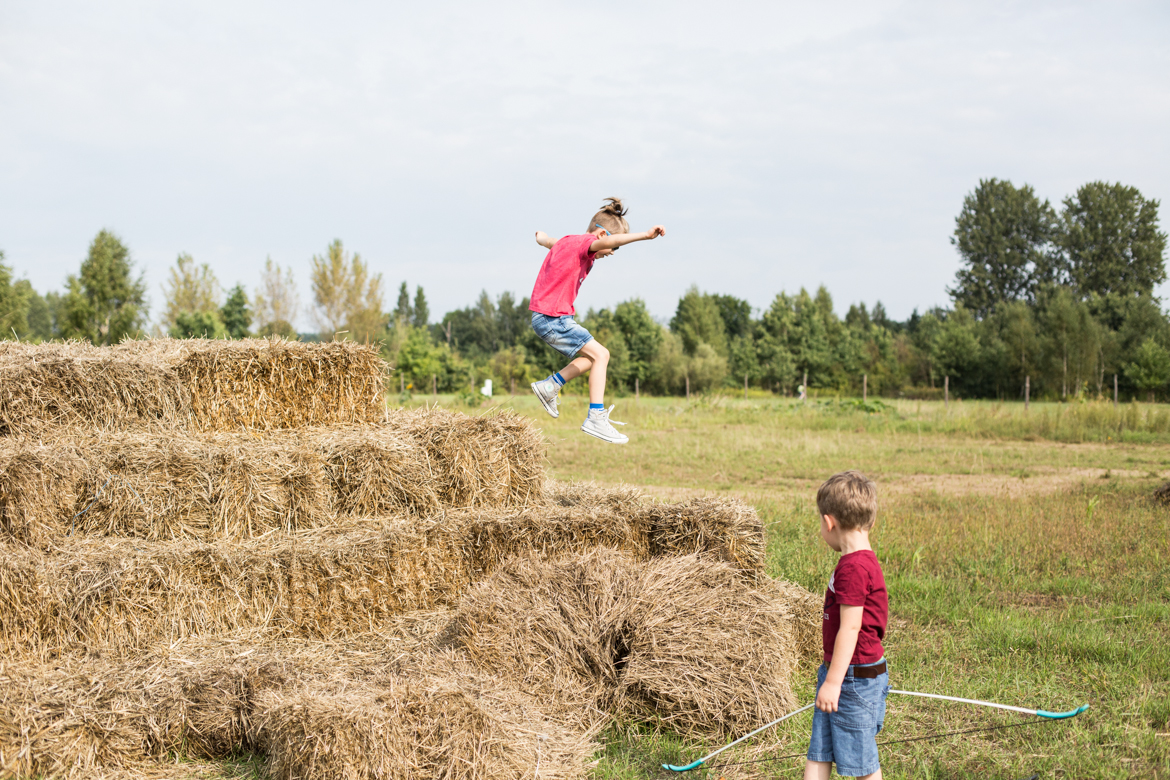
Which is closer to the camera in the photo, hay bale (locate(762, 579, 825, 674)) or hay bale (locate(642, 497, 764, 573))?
hay bale (locate(762, 579, 825, 674))

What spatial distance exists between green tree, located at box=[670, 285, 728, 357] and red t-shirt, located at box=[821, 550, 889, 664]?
4539cm

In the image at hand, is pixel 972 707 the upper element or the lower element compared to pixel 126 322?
lower

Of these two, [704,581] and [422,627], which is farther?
[422,627]

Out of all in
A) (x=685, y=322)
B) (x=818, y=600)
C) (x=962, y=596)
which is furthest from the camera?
(x=685, y=322)

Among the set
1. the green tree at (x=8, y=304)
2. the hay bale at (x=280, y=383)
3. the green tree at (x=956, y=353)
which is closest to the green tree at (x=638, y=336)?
the green tree at (x=956, y=353)

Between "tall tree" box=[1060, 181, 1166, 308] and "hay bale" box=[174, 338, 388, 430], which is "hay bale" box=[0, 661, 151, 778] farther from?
"tall tree" box=[1060, 181, 1166, 308]

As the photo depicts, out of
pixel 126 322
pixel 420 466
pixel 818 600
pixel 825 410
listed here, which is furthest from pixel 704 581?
pixel 126 322

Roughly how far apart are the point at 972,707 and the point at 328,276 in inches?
1686

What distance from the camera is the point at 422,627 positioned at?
16.8 feet

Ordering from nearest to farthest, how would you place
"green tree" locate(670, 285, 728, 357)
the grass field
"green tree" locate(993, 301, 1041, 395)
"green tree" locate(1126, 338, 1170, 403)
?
the grass field < "green tree" locate(1126, 338, 1170, 403) < "green tree" locate(993, 301, 1041, 395) < "green tree" locate(670, 285, 728, 357)

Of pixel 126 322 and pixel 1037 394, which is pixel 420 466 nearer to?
pixel 126 322

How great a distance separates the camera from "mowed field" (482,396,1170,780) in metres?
3.83

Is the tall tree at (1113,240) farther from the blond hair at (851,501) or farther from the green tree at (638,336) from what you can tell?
the blond hair at (851,501)

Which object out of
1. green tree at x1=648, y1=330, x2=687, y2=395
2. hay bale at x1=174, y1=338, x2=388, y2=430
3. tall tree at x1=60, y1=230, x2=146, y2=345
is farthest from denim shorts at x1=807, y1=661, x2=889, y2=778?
green tree at x1=648, y1=330, x2=687, y2=395
